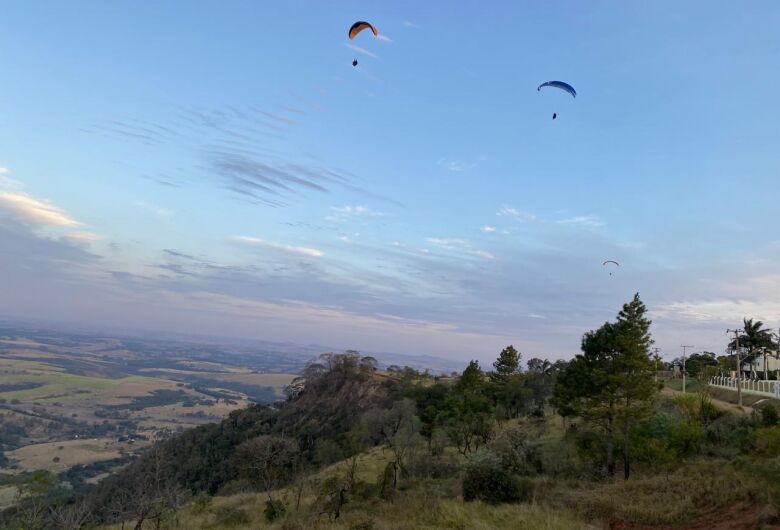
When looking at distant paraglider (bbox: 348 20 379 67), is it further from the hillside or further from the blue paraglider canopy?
the hillside

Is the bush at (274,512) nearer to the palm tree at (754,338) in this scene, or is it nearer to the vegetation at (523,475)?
the vegetation at (523,475)

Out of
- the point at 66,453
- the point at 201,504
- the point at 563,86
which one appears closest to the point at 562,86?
the point at 563,86

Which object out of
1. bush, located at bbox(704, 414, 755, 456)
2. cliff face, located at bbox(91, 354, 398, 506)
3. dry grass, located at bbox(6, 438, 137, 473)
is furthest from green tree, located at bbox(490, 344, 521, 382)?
dry grass, located at bbox(6, 438, 137, 473)

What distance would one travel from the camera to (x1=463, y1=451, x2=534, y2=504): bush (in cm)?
2692

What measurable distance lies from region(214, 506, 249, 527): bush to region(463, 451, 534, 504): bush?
1415cm

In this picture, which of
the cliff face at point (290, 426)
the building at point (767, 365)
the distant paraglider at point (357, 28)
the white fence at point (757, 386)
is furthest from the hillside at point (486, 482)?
the building at point (767, 365)

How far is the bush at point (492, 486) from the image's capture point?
2692 centimetres

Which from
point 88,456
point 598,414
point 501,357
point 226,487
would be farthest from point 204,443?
point 598,414

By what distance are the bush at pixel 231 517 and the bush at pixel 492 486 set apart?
14.2 m

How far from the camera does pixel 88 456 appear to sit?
11200 centimetres

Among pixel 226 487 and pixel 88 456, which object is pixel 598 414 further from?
pixel 88 456

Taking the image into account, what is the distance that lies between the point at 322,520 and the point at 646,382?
25.6 m

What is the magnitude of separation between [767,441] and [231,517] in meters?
35.2

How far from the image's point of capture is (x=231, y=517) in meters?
30.2
